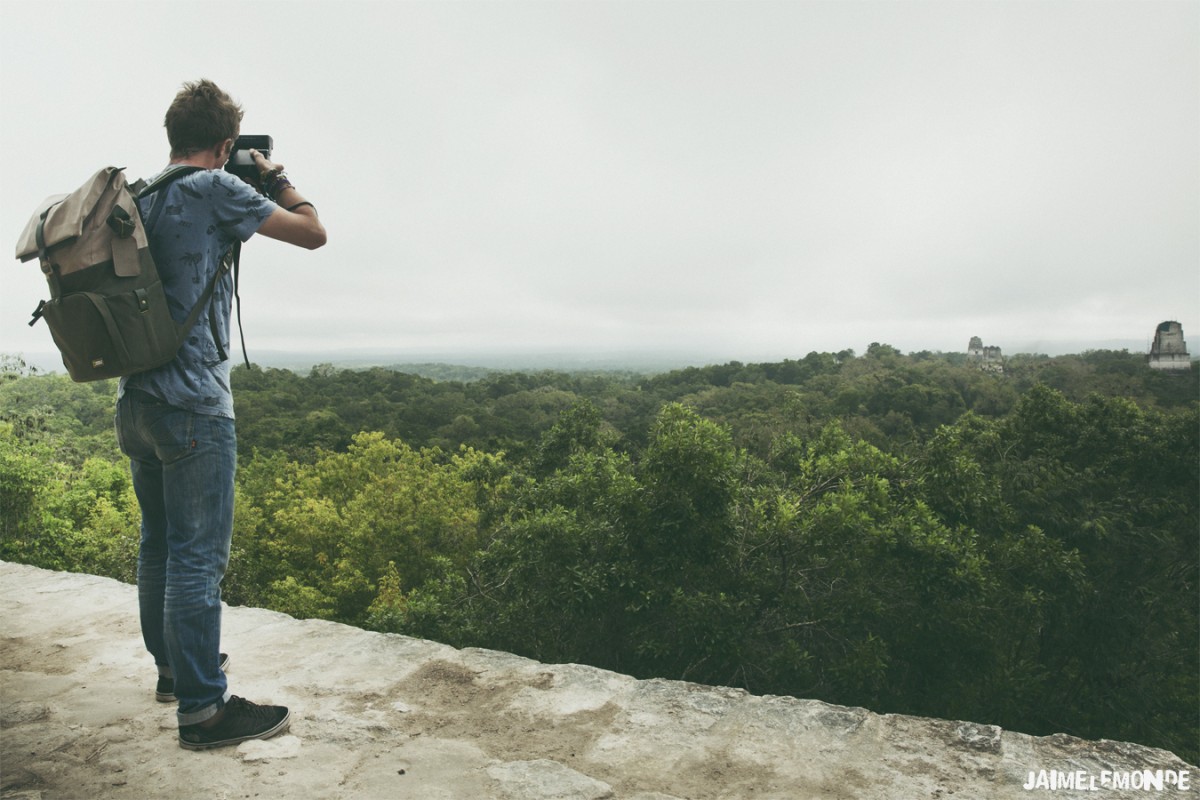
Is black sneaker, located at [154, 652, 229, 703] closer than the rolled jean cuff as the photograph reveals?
No

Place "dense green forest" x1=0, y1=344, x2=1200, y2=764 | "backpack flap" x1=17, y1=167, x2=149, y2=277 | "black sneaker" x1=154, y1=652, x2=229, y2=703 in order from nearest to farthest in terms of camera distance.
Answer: "backpack flap" x1=17, y1=167, x2=149, y2=277 → "black sneaker" x1=154, y1=652, x2=229, y2=703 → "dense green forest" x1=0, y1=344, x2=1200, y2=764

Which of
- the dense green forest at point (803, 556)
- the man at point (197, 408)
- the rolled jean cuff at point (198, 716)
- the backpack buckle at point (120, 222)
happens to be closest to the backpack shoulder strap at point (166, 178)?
the man at point (197, 408)

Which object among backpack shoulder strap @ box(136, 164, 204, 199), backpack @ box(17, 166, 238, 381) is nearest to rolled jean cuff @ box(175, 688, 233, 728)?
backpack @ box(17, 166, 238, 381)

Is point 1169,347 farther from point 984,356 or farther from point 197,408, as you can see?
point 197,408

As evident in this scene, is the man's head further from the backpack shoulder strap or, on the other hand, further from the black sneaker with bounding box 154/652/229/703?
the black sneaker with bounding box 154/652/229/703

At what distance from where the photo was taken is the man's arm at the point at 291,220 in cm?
193

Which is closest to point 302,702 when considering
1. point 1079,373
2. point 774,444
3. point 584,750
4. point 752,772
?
point 584,750

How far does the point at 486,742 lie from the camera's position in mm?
2027

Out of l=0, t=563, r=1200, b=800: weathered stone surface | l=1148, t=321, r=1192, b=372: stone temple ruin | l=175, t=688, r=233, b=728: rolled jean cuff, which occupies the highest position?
l=1148, t=321, r=1192, b=372: stone temple ruin

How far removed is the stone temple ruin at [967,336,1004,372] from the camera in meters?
50.5

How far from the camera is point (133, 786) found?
1740 mm

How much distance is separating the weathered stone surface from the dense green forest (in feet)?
10.7

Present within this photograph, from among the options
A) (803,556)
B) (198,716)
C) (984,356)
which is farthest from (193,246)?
(984,356)

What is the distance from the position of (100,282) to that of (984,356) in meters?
66.6
